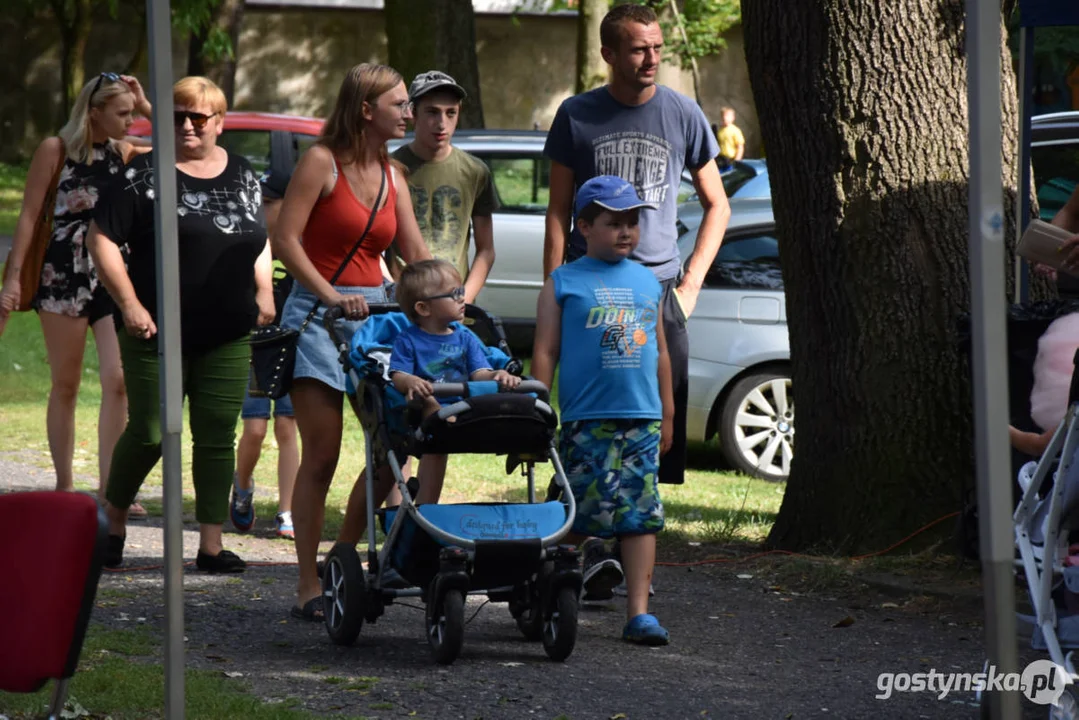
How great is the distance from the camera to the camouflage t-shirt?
7137 mm

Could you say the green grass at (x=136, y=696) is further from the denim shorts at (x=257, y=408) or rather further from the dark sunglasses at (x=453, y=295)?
the denim shorts at (x=257, y=408)

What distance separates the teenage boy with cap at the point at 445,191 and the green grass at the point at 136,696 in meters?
2.35

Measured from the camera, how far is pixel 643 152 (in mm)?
6684

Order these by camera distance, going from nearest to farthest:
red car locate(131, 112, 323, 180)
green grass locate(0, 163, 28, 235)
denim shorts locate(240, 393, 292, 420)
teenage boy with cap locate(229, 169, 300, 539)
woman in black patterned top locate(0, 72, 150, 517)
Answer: woman in black patterned top locate(0, 72, 150, 517)
teenage boy with cap locate(229, 169, 300, 539)
denim shorts locate(240, 393, 292, 420)
red car locate(131, 112, 323, 180)
green grass locate(0, 163, 28, 235)

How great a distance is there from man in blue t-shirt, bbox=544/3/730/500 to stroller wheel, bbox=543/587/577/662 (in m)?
1.49

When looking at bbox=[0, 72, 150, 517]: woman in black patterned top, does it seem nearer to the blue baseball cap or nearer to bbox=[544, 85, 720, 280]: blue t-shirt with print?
bbox=[544, 85, 720, 280]: blue t-shirt with print

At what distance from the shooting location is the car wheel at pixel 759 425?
1067 centimetres

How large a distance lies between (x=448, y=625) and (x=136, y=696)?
1.03 metres

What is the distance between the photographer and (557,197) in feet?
22.5

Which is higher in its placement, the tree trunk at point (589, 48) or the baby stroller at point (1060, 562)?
the tree trunk at point (589, 48)

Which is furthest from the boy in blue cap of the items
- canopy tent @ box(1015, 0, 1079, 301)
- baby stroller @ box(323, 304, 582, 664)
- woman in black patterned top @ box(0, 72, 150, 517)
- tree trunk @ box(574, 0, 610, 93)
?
tree trunk @ box(574, 0, 610, 93)

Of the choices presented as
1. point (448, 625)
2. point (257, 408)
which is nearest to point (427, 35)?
point (257, 408)

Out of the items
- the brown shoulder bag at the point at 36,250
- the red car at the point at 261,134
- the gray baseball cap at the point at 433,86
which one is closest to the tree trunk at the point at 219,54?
the red car at the point at 261,134

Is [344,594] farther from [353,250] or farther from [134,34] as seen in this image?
[134,34]
